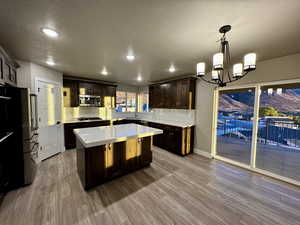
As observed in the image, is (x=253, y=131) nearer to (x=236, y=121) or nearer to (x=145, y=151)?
(x=236, y=121)

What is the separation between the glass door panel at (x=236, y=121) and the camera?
3.28 m

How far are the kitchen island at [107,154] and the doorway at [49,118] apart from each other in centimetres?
157

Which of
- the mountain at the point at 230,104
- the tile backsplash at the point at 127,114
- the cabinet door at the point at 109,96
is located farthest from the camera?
the cabinet door at the point at 109,96

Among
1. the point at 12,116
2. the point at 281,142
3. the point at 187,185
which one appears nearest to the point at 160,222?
the point at 187,185

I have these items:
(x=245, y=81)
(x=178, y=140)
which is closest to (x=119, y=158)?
(x=178, y=140)

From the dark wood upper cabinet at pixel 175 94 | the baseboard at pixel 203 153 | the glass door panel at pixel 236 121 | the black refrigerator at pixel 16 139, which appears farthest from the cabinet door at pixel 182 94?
the black refrigerator at pixel 16 139

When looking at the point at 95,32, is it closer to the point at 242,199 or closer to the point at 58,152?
the point at 242,199

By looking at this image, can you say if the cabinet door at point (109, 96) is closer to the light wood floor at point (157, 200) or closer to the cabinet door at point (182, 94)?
the cabinet door at point (182, 94)

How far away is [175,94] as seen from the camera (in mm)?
4176

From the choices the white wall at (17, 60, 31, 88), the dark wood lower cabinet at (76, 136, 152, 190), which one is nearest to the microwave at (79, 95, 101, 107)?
the white wall at (17, 60, 31, 88)

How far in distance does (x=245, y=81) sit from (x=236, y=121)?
7.97ft

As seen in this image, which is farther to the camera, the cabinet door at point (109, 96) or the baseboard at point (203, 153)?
the cabinet door at point (109, 96)

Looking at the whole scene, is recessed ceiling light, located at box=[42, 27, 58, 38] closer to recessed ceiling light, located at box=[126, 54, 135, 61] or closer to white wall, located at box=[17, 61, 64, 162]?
recessed ceiling light, located at box=[126, 54, 135, 61]

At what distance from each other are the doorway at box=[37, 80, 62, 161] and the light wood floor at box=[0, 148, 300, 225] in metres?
0.72
